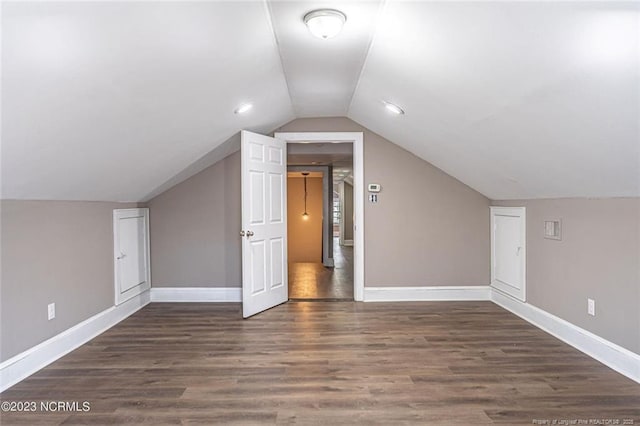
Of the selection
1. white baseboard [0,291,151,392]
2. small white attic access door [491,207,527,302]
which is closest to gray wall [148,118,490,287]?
small white attic access door [491,207,527,302]

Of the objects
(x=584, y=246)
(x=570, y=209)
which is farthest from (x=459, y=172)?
(x=584, y=246)

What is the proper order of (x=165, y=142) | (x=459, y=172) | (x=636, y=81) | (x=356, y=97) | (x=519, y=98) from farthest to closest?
(x=459, y=172) → (x=356, y=97) → (x=165, y=142) → (x=519, y=98) → (x=636, y=81)

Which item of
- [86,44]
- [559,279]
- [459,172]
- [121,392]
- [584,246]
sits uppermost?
[86,44]

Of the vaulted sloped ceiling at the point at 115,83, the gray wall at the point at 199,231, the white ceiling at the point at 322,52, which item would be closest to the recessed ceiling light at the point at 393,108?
the white ceiling at the point at 322,52

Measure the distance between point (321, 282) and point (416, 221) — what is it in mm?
1879

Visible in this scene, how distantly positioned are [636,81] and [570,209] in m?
1.77

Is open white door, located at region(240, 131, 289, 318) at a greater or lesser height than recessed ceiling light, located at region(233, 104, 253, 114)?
lesser

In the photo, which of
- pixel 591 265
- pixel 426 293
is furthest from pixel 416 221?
pixel 591 265

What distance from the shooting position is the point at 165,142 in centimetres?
328

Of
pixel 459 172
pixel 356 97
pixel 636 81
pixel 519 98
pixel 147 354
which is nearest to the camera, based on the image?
pixel 636 81

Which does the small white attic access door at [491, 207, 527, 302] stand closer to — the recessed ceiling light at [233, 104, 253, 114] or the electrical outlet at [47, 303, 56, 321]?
the recessed ceiling light at [233, 104, 253, 114]

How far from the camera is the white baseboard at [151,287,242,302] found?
471 centimetres

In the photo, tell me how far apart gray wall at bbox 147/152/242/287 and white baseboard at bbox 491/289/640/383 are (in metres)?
3.25

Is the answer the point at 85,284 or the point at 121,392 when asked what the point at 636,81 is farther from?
the point at 85,284
